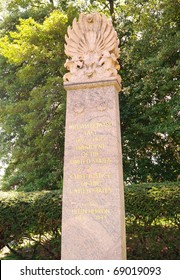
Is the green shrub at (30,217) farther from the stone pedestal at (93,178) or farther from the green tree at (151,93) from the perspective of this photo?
the green tree at (151,93)

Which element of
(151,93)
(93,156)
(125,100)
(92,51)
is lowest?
(93,156)

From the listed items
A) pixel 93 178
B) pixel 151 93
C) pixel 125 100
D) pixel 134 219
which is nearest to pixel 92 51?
pixel 93 178

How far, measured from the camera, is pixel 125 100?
45.6 ft

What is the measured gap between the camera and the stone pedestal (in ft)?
16.7

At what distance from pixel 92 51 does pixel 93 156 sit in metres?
2.16

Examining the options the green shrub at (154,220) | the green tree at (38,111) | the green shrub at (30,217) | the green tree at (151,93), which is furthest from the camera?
the green tree at (38,111)

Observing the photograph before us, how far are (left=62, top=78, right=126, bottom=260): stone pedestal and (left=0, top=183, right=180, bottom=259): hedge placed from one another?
2.17 m

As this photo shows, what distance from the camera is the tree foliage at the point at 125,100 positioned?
12461 mm

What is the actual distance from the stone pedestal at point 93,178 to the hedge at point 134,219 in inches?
85.5

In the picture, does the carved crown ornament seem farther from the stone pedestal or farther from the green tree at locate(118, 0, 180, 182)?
the green tree at locate(118, 0, 180, 182)

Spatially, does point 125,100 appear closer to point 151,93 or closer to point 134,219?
point 151,93

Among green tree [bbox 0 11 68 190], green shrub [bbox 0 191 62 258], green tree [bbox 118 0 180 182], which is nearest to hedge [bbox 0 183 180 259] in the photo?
green shrub [bbox 0 191 62 258]

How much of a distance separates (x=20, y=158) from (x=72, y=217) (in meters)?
9.06

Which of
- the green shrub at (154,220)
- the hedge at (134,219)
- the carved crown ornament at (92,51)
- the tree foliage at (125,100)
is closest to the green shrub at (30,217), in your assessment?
the hedge at (134,219)
